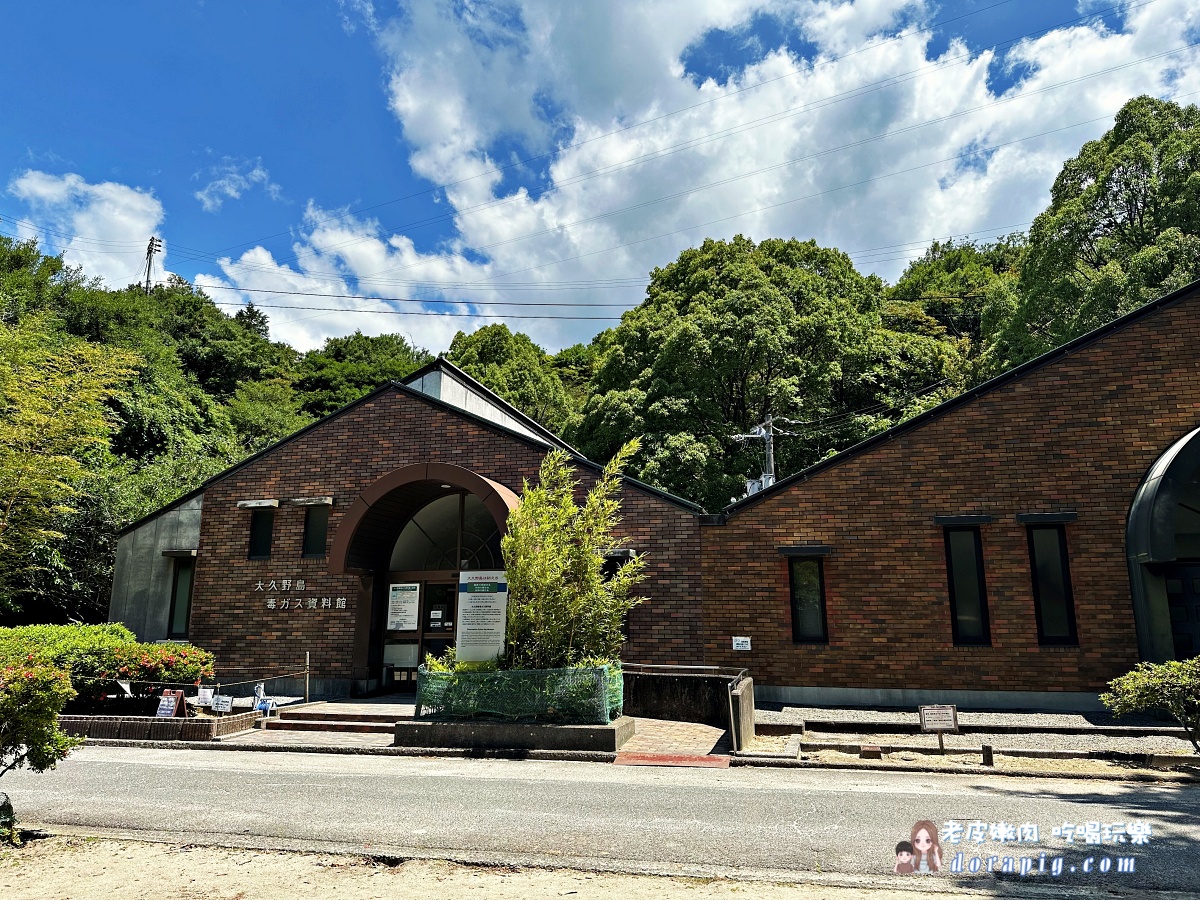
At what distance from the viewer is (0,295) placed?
3042 centimetres

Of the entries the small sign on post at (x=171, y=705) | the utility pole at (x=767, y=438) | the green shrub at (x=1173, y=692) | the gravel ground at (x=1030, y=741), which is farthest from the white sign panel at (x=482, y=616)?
the utility pole at (x=767, y=438)

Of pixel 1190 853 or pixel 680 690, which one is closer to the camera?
pixel 1190 853

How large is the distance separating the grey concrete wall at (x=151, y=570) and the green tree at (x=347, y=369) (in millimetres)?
30527

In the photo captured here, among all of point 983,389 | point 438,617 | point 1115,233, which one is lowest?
point 438,617

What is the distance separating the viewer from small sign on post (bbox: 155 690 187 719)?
1345 centimetres

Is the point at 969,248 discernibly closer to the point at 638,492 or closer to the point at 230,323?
the point at 638,492

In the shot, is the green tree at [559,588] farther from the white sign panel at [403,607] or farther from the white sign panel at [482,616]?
the white sign panel at [403,607]

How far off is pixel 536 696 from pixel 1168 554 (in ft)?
35.0

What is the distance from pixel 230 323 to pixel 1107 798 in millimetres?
54119

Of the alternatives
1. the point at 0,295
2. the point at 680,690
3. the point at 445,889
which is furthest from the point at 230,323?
the point at 445,889

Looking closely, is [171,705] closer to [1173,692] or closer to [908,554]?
[908,554]

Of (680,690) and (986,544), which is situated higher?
(986,544)

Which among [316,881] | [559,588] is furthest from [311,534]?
[316,881]

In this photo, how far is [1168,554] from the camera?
41.8ft
